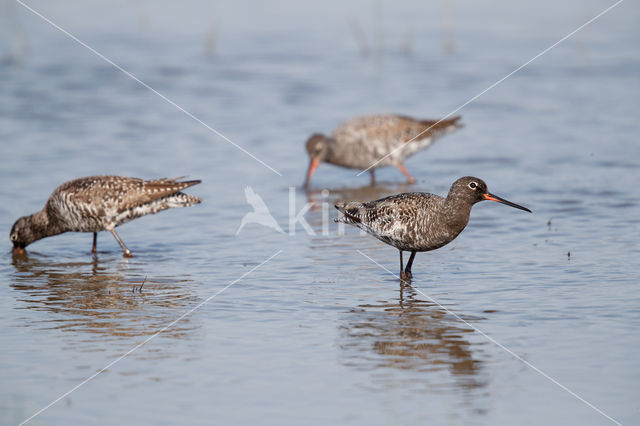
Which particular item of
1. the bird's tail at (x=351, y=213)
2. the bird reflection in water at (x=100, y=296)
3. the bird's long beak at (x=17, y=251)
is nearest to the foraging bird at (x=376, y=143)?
the bird's tail at (x=351, y=213)

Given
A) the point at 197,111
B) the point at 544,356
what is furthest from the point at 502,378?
the point at 197,111

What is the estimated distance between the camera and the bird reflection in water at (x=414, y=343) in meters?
6.84

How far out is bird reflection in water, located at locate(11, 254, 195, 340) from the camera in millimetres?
8062

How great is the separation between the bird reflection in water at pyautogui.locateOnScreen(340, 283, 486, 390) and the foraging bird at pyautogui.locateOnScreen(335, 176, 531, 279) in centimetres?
73

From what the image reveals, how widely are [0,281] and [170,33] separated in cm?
1808

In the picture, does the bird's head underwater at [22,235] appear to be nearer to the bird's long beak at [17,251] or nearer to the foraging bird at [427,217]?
the bird's long beak at [17,251]

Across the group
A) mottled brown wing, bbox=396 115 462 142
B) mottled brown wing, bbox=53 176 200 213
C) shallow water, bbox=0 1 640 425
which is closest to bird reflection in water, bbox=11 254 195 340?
shallow water, bbox=0 1 640 425

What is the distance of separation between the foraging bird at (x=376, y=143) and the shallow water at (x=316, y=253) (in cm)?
42

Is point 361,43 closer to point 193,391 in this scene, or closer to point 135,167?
point 135,167

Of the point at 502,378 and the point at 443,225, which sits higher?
the point at 443,225

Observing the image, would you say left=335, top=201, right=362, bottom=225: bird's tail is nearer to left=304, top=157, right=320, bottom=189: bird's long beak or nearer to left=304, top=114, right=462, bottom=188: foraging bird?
left=304, top=157, right=320, bottom=189: bird's long beak

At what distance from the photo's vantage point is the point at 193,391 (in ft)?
21.5

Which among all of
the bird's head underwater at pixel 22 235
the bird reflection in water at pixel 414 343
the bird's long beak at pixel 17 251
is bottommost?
the bird reflection in water at pixel 414 343

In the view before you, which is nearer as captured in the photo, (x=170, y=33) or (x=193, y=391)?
(x=193, y=391)
